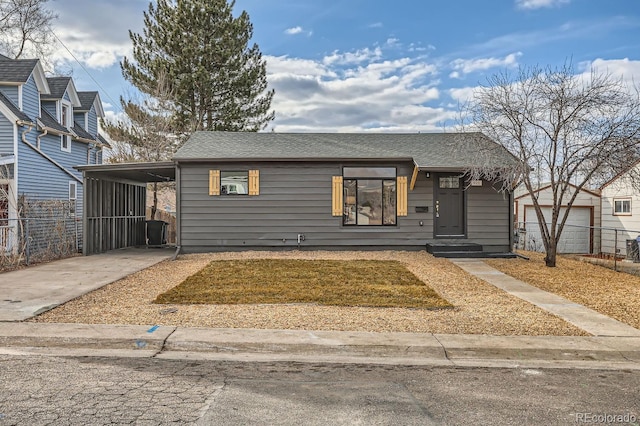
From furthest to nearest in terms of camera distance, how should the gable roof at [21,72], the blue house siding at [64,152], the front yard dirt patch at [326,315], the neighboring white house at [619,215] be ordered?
the neighboring white house at [619,215]
the blue house siding at [64,152]
the gable roof at [21,72]
the front yard dirt patch at [326,315]

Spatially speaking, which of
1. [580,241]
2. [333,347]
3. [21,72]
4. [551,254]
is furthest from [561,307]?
[21,72]

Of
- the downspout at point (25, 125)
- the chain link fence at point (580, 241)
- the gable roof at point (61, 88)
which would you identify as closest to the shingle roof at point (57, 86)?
the gable roof at point (61, 88)

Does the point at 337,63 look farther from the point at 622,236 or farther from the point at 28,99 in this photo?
the point at 622,236

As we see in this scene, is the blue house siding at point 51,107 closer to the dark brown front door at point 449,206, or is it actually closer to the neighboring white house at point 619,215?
the dark brown front door at point 449,206

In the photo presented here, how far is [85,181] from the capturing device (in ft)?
45.5

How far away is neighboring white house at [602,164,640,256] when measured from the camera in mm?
18125

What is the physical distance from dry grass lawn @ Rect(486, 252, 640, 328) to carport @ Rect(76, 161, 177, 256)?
10045 millimetres

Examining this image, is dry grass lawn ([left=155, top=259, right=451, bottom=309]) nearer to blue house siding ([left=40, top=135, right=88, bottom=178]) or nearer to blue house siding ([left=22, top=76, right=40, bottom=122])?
blue house siding ([left=40, top=135, right=88, bottom=178])

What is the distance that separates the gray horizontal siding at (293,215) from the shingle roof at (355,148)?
403mm

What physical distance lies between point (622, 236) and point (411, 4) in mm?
12498

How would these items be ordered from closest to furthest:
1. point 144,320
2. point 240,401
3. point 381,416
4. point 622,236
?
point 381,416
point 240,401
point 144,320
point 622,236

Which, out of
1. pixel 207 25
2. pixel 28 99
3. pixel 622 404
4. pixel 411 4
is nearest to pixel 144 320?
pixel 622 404

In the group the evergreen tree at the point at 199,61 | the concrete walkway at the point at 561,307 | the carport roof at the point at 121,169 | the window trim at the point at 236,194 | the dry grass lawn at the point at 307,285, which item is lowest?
the concrete walkway at the point at 561,307

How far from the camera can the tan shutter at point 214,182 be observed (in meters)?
13.8
